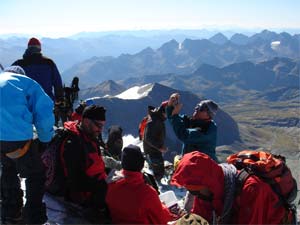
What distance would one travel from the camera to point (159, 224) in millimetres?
8703

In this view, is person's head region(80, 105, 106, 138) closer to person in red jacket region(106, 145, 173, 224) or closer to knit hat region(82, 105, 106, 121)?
knit hat region(82, 105, 106, 121)

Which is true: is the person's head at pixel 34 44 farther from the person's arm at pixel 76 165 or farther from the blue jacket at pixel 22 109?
the person's arm at pixel 76 165

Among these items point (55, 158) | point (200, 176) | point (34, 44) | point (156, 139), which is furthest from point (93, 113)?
point (156, 139)

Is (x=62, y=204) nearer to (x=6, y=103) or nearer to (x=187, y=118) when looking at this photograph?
(x=6, y=103)

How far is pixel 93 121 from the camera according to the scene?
9.66m

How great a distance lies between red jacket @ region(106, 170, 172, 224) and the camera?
8.55 m

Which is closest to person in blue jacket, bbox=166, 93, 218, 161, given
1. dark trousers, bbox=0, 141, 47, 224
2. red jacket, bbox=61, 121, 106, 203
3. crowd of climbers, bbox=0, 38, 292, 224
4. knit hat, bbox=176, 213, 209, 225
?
crowd of climbers, bbox=0, 38, 292, 224

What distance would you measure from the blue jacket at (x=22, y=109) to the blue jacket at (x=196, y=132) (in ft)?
16.3

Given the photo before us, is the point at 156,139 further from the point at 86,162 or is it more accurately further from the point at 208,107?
the point at 86,162

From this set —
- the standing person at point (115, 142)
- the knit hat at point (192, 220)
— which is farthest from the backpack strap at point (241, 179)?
the standing person at point (115, 142)

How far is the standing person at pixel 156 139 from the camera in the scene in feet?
56.6

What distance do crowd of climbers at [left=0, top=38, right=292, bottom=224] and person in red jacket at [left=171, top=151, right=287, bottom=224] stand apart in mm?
18

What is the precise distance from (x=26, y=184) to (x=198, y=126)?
19.7 ft

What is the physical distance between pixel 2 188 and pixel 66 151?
164cm
